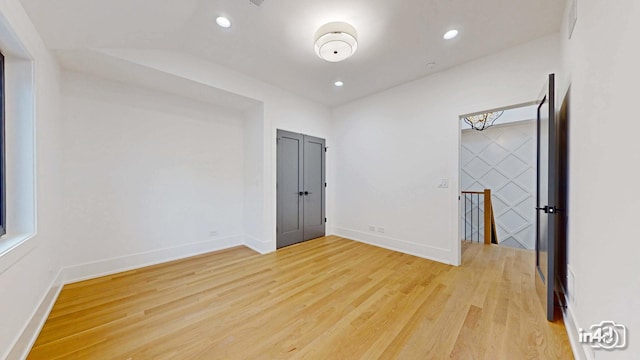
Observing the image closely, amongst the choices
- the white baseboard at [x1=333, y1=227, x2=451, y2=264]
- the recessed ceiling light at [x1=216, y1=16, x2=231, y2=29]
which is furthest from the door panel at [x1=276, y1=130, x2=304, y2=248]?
the recessed ceiling light at [x1=216, y1=16, x2=231, y2=29]

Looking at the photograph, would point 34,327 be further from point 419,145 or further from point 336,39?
point 419,145

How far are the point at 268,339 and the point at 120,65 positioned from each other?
335 cm

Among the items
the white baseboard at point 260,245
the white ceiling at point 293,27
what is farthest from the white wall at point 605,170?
the white baseboard at point 260,245

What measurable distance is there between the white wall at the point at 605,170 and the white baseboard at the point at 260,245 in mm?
3470

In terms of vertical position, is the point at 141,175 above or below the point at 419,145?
below

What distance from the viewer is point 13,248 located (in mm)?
1452

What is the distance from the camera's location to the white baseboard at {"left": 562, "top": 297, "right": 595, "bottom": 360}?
134 centimetres

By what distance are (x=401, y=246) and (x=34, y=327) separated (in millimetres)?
4144

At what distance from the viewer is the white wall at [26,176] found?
1.44 metres

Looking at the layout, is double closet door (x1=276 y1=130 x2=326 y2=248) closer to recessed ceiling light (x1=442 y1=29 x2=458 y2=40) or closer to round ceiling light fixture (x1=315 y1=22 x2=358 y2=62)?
round ceiling light fixture (x1=315 y1=22 x2=358 y2=62)

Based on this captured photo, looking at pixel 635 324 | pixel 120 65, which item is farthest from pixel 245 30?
pixel 635 324

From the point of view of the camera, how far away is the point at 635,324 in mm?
836

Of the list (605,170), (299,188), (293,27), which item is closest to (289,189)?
(299,188)

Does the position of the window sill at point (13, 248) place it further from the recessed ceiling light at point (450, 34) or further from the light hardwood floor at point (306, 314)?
the recessed ceiling light at point (450, 34)
